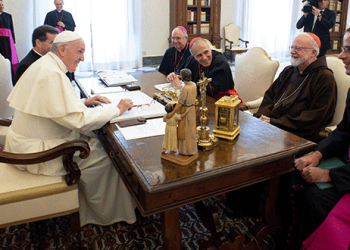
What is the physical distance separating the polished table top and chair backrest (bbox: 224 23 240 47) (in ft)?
28.1

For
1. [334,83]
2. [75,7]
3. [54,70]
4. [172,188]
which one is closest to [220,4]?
[75,7]

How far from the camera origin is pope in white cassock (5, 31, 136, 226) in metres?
1.91

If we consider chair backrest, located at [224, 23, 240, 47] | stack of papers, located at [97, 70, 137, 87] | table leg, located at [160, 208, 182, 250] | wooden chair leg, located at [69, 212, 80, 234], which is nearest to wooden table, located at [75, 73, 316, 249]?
table leg, located at [160, 208, 182, 250]

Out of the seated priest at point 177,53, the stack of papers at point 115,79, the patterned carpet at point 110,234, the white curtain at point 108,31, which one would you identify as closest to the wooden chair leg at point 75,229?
the patterned carpet at point 110,234

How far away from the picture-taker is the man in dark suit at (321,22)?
667cm

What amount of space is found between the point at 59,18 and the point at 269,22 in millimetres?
7099

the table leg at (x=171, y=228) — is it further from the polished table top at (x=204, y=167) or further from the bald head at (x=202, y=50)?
the bald head at (x=202, y=50)

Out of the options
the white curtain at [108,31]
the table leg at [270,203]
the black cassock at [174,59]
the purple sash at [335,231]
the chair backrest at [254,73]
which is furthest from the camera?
the white curtain at [108,31]

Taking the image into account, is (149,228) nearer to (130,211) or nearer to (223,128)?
(130,211)

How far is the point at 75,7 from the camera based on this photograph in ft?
25.6

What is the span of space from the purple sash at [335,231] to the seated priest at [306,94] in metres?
0.90

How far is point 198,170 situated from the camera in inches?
54.6

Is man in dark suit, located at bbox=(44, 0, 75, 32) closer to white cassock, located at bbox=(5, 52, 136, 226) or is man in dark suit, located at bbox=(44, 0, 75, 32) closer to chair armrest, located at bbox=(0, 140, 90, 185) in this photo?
white cassock, located at bbox=(5, 52, 136, 226)

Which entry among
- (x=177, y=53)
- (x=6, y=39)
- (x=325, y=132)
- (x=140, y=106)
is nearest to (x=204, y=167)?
(x=140, y=106)
